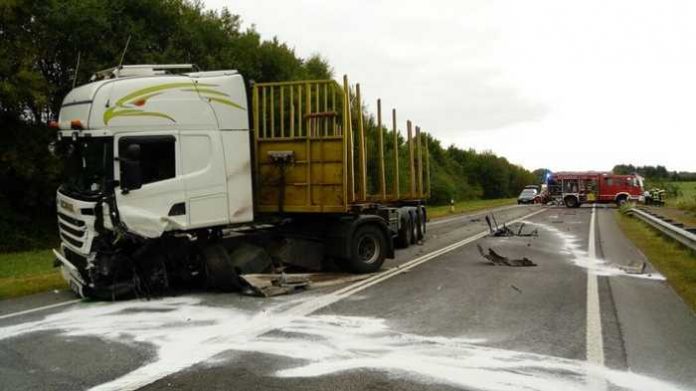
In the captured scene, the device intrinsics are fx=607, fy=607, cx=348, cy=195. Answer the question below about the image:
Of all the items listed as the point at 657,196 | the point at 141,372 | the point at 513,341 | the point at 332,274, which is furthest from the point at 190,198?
the point at 657,196

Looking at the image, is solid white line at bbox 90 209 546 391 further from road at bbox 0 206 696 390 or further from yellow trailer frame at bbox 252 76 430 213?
yellow trailer frame at bbox 252 76 430 213

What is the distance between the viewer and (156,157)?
28.8 feet

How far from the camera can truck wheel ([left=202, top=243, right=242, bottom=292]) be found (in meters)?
9.09

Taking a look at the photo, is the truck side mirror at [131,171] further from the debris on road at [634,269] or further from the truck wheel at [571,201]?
the truck wheel at [571,201]

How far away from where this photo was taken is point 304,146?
10641 mm

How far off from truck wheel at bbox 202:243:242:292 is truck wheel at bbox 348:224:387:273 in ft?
8.17

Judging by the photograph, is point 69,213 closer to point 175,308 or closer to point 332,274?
point 175,308

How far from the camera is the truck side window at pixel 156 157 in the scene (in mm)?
8648

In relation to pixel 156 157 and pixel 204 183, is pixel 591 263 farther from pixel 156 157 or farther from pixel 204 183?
pixel 156 157

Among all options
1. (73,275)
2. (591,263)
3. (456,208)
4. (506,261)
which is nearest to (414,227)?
(506,261)

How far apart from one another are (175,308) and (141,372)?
9.49 feet

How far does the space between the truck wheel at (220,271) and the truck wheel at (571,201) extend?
41372mm

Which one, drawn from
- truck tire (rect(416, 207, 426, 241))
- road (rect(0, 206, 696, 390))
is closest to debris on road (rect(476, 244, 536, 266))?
road (rect(0, 206, 696, 390))

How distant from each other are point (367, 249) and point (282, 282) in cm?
269
